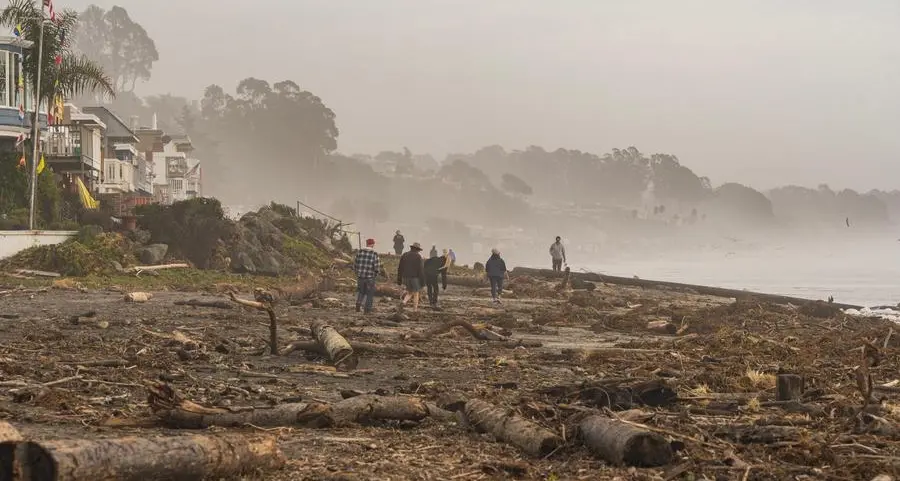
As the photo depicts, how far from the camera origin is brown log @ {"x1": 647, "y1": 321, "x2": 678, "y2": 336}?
20203 mm

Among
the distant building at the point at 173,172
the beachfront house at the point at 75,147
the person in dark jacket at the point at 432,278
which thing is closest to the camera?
the person in dark jacket at the point at 432,278

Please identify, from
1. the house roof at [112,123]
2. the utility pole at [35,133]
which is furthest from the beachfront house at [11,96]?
the house roof at [112,123]

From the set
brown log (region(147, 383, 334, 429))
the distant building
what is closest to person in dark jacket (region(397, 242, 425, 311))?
brown log (region(147, 383, 334, 429))

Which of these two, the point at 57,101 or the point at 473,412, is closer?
the point at 473,412

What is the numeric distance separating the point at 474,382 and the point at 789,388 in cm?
385

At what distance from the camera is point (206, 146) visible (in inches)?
6299

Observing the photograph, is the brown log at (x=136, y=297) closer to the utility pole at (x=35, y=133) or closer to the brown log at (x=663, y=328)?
the brown log at (x=663, y=328)

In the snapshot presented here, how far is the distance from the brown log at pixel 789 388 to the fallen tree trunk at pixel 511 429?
3269 millimetres

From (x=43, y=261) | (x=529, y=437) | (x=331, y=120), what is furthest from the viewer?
(x=331, y=120)

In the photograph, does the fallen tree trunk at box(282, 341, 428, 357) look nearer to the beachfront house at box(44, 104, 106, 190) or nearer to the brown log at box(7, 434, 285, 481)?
the brown log at box(7, 434, 285, 481)

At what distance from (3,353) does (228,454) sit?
23.0 feet

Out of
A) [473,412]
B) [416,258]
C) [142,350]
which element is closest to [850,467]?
[473,412]

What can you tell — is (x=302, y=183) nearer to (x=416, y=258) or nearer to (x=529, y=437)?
(x=416, y=258)

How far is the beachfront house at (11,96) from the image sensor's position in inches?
1542
